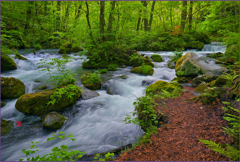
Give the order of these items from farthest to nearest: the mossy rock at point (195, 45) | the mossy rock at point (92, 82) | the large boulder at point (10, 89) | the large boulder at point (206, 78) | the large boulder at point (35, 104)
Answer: the mossy rock at point (195, 45) < the mossy rock at point (92, 82) < the large boulder at point (10, 89) < the large boulder at point (206, 78) < the large boulder at point (35, 104)

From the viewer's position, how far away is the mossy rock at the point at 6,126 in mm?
4410

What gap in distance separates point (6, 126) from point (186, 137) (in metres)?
5.69

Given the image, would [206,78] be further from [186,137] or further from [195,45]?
[195,45]

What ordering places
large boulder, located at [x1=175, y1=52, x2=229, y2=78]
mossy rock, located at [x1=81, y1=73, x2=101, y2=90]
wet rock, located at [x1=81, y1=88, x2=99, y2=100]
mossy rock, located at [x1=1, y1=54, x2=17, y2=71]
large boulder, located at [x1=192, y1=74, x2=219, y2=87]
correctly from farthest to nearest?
mossy rock, located at [x1=1, y1=54, x2=17, y2=71] < mossy rock, located at [x1=81, y1=73, x2=101, y2=90] < large boulder, located at [x1=175, y1=52, x2=229, y2=78] < wet rock, located at [x1=81, y1=88, x2=99, y2=100] < large boulder, located at [x1=192, y1=74, x2=219, y2=87]

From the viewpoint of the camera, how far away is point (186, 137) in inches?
112

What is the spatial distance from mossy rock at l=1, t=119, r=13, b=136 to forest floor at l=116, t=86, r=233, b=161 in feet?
13.5

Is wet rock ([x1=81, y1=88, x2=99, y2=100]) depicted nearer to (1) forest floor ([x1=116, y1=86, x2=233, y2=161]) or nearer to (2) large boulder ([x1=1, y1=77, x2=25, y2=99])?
(2) large boulder ([x1=1, y1=77, x2=25, y2=99])

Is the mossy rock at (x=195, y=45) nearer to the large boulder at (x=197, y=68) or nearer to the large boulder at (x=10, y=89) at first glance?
the large boulder at (x=197, y=68)

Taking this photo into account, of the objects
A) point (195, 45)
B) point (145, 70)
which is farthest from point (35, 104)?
point (195, 45)

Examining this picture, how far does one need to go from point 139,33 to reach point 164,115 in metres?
15.6

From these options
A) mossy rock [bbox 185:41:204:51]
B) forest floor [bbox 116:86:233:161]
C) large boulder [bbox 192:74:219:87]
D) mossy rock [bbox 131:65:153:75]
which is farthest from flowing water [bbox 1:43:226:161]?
mossy rock [bbox 185:41:204:51]

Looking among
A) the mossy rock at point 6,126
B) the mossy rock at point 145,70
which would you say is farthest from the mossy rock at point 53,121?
the mossy rock at point 145,70

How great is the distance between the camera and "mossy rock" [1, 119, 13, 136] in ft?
14.5

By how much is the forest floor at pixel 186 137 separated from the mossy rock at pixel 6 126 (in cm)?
412
